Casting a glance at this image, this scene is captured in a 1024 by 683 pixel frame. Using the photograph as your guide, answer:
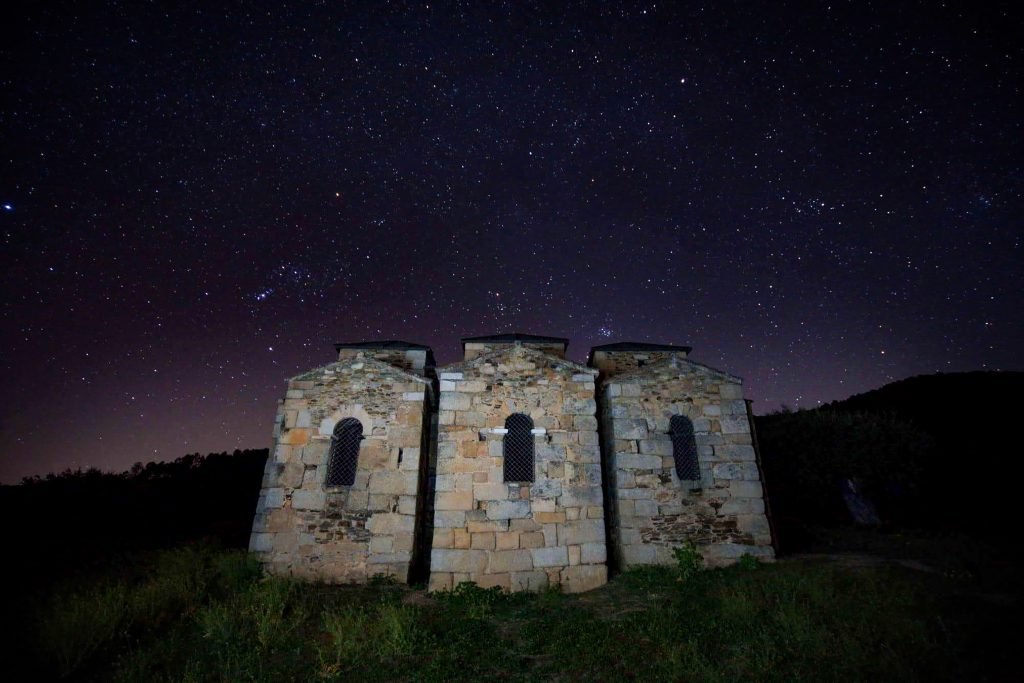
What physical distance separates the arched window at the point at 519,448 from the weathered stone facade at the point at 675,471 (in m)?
2.19

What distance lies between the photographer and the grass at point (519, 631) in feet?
19.7

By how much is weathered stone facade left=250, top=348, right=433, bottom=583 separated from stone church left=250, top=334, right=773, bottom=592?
1.3 inches

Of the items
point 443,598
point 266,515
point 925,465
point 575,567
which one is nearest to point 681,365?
point 575,567

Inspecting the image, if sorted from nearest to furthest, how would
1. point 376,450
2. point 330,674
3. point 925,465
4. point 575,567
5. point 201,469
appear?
point 330,674, point 575,567, point 376,450, point 925,465, point 201,469

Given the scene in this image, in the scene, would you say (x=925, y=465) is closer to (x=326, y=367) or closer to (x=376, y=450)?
(x=376, y=450)

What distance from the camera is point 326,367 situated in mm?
12078

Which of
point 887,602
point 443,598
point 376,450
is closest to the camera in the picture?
point 887,602

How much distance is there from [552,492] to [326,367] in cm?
686

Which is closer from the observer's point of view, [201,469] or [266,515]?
[266,515]

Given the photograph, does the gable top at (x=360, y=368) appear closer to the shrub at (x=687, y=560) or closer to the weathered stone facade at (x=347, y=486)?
the weathered stone facade at (x=347, y=486)

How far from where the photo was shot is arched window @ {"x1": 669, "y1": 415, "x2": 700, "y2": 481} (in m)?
11.5

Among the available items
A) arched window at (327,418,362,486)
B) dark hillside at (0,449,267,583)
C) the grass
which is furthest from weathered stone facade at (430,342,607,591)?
dark hillside at (0,449,267,583)

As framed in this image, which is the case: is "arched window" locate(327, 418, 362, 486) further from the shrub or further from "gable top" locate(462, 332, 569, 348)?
the shrub

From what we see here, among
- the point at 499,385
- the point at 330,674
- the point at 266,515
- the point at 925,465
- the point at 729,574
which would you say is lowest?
the point at 330,674
